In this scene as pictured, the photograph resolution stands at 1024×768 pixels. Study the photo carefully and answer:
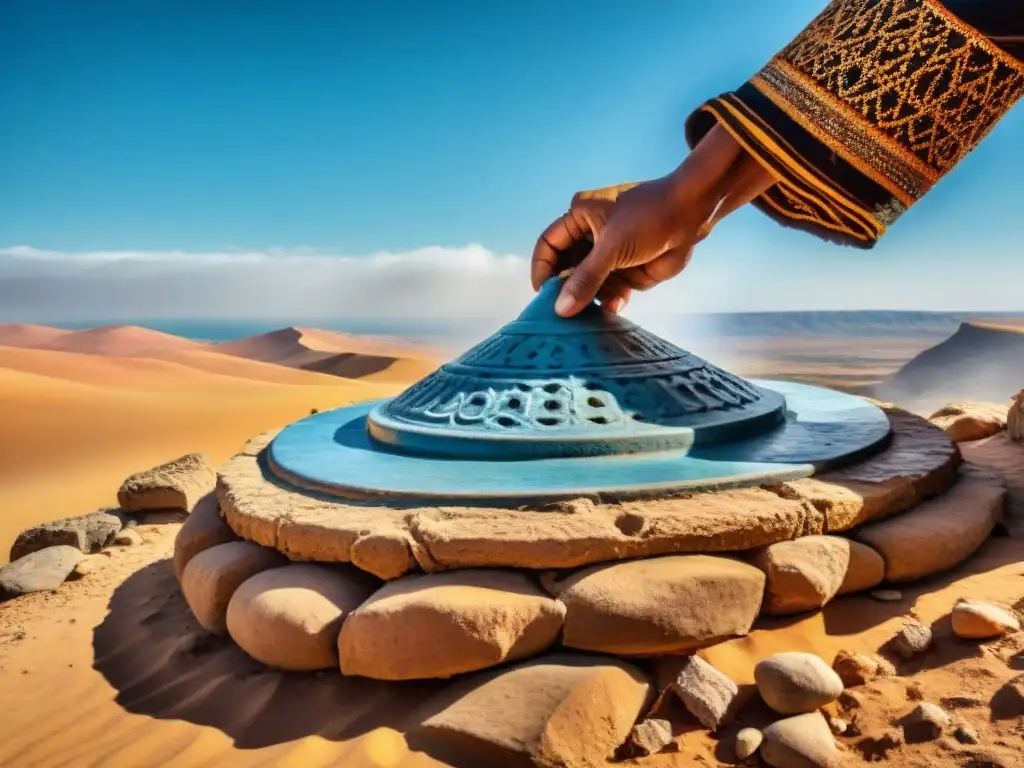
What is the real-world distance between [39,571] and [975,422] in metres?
4.91

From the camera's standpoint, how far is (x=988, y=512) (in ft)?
9.04

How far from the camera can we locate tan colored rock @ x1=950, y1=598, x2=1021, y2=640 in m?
2.11

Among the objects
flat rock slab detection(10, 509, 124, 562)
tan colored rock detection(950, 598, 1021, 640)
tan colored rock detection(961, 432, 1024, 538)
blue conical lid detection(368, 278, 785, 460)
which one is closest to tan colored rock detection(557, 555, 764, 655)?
tan colored rock detection(950, 598, 1021, 640)

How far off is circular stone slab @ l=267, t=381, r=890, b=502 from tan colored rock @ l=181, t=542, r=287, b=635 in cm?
30

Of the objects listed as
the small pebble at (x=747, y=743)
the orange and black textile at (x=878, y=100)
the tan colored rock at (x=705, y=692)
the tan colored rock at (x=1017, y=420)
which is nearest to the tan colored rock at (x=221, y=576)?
the tan colored rock at (x=705, y=692)

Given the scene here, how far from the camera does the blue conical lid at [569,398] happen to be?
2.94 metres

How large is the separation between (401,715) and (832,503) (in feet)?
4.78

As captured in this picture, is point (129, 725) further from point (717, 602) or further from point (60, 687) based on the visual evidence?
point (717, 602)

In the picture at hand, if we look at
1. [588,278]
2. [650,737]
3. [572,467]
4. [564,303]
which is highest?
[588,278]

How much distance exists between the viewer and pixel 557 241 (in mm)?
3631

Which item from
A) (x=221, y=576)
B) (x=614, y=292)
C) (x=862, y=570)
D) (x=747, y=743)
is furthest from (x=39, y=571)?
(x=862, y=570)

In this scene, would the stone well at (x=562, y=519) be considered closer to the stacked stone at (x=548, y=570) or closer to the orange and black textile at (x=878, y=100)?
the stacked stone at (x=548, y=570)

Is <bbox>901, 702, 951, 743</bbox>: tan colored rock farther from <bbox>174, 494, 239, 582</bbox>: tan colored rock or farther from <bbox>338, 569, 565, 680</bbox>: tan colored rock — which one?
<bbox>174, 494, 239, 582</bbox>: tan colored rock

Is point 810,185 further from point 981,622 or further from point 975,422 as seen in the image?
point 975,422
